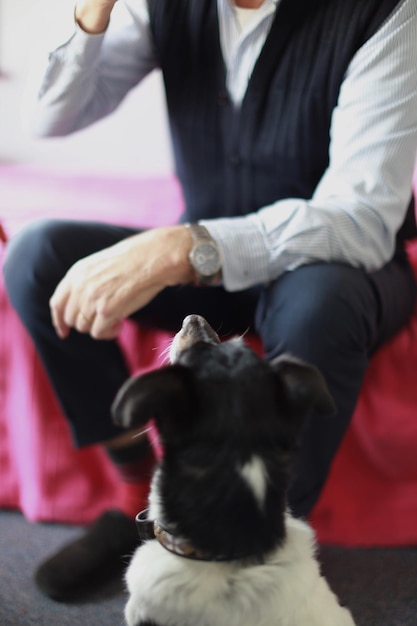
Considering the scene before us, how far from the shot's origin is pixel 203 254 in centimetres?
93

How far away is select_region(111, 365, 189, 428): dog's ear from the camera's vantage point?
552mm

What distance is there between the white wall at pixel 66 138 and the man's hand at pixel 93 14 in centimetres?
2

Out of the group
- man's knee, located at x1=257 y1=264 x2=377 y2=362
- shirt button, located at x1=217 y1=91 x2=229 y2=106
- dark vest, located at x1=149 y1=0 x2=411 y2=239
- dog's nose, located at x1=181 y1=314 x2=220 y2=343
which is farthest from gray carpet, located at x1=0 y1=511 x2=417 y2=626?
shirt button, located at x1=217 y1=91 x2=229 y2=106

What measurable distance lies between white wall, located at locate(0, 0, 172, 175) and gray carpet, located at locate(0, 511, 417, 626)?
0.67m

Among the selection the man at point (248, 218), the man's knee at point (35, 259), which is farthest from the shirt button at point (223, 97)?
the man's knee at point (35, 259)

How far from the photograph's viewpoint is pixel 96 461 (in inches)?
48.8

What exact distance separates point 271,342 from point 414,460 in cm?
40

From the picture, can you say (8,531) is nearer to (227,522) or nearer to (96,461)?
(96,461)

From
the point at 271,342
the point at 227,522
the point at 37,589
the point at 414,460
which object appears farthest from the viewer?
the point at 414,460

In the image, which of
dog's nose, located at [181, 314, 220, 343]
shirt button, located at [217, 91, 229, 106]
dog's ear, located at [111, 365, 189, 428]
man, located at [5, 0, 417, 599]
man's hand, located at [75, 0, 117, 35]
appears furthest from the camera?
shirt button, located at [217, 91, 229, 106]

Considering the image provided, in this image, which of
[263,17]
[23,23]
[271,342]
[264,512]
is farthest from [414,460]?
[23,23]

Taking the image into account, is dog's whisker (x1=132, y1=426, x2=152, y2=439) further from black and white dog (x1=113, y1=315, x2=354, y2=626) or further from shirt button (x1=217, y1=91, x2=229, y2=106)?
shirt button (x1=217, y1=91, x2=229, y2=106)

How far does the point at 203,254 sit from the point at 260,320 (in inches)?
5.3

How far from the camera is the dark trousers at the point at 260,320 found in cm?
91
